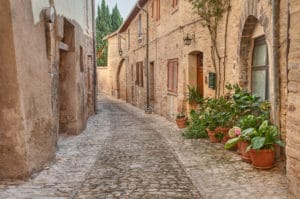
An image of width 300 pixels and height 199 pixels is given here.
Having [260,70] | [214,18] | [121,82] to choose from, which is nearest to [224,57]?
[214,18]

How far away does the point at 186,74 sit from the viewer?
11422 millimetres

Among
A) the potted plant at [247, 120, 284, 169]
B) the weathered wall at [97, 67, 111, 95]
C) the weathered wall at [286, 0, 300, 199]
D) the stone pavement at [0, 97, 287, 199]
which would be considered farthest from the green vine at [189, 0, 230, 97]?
the weathered wall at [97, 67, 111, 95]

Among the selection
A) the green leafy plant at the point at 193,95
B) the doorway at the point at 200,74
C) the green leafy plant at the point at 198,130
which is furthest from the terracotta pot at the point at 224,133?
the doorway at the point at 200,74

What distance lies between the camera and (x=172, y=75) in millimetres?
13148

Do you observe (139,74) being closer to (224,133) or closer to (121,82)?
(121,82)

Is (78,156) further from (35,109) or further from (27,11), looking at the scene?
(27,11)

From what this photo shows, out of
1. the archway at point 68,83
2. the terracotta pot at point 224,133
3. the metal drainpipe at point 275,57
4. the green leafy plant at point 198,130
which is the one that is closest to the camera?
the metal drainpipe at point 275,57

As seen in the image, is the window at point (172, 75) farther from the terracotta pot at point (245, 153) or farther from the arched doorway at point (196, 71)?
the terracotta pot at point (245, 153)

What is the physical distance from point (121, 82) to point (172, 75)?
48.6 feet

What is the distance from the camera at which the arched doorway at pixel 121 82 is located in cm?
2588

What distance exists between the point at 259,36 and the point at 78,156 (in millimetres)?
4360

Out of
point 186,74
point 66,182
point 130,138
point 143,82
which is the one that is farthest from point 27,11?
point 143,82

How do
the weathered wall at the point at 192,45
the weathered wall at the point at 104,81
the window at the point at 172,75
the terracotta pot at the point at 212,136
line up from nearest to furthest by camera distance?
the weathered wall at the point at 192,45 → the terracotta pot at the point at 212,136 → the window at the point at 172,75 → the weathered wall at the point at 104,81

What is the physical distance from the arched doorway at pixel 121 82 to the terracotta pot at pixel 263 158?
20.0 meters
